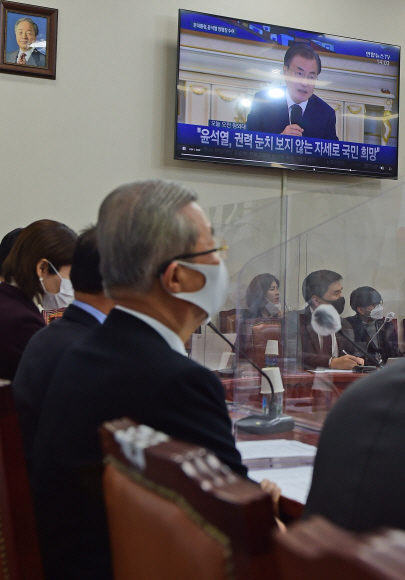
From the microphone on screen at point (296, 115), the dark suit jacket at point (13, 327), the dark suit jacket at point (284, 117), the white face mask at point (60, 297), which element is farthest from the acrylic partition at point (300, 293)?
the microphone on screen at point (296, 115)

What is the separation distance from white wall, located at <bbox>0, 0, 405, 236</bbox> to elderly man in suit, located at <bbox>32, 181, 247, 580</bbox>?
11.5 ft

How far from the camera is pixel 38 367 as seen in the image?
1441mm

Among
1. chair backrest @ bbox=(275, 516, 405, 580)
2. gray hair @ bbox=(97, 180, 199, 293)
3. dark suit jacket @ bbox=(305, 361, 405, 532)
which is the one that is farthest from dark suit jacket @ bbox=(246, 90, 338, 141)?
chair backrest @ bbox=(275, 516, 405, 580)

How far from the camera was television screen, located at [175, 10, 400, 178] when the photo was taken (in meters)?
4.79

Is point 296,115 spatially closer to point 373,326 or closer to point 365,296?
point 365,296

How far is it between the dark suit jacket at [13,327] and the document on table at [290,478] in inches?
40.0

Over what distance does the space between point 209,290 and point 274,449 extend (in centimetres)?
52

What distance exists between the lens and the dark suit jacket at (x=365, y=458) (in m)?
0.66

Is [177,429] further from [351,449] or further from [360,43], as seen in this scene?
[360,43]

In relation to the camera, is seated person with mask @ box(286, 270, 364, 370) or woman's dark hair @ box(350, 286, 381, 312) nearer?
seated person with mask @ box(286, 270, 364, 370)

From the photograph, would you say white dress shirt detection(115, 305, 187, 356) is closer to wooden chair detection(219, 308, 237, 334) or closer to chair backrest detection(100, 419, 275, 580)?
chair backrest detection(100, 419, 275, 580)

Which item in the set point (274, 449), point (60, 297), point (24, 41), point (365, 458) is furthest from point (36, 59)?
point (365, 458)

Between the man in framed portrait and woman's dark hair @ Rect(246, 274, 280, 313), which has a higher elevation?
the man in framed portrait

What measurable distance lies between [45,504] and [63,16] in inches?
170
